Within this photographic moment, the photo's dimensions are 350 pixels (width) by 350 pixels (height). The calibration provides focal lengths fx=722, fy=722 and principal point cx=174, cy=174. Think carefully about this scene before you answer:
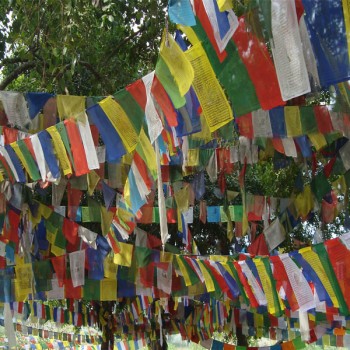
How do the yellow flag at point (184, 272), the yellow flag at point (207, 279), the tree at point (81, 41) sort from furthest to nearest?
the tree at point (81, 41), the yellow flag at point (184, 272), the yellow flag at point (207, 279)

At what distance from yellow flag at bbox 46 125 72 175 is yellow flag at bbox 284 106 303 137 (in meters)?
1.62

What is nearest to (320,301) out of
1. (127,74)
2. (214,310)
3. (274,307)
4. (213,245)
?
(274,307)

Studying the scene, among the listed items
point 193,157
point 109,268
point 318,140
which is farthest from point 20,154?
point 318,140

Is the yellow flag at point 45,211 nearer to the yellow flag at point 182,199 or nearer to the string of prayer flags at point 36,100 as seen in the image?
the yellow flag at point 182,199

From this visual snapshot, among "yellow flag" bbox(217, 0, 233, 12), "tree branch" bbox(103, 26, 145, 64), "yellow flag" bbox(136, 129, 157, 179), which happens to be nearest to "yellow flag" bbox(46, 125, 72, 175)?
"yellow flag" bbox(136, 129, 157, 179)

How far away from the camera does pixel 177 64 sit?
146 inches

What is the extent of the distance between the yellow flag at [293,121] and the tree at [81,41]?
2252mm

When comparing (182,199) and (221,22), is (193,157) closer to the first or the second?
(182,199)

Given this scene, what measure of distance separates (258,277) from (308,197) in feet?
3.60

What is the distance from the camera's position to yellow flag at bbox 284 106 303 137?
5230 millimetres

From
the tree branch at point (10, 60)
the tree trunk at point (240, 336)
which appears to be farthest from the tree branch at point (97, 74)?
the tree trunk at point (240, 336)

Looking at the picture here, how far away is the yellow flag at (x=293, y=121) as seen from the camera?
5.23 meters

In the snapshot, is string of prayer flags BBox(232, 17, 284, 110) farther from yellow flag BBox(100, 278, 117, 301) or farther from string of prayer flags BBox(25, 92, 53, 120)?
yellow flag BBox(100, 278, 117, 301)

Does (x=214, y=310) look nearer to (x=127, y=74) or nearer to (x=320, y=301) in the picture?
(x=127, y=74)
